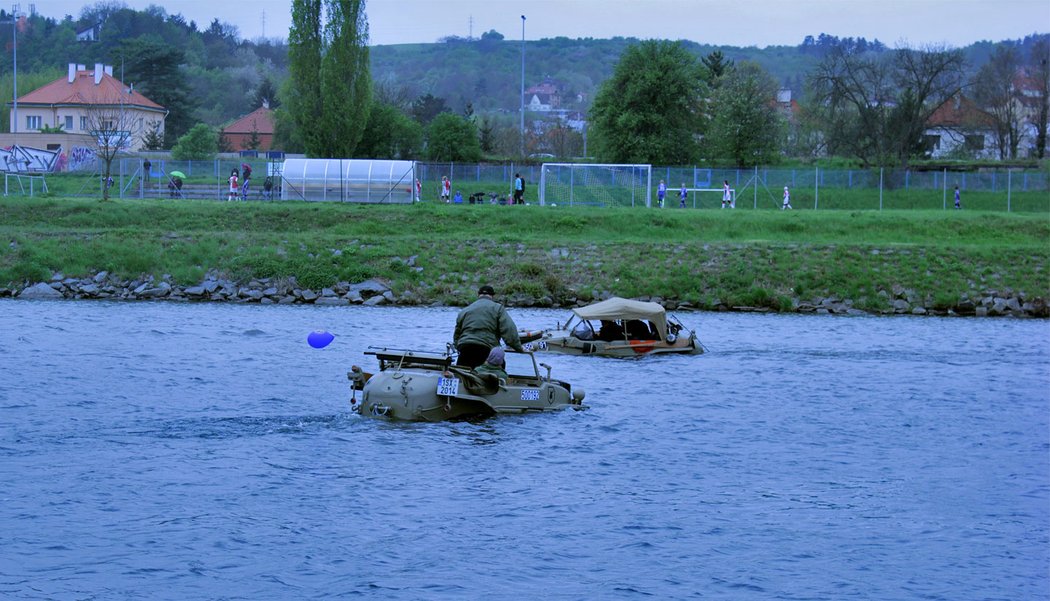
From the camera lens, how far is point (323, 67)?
3071 inches

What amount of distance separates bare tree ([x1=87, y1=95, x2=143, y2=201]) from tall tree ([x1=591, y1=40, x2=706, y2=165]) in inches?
1185

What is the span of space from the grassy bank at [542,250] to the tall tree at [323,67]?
2036 cm

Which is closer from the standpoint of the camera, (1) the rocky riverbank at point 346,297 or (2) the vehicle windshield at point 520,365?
(2) the vehicle windshield at point 520,365

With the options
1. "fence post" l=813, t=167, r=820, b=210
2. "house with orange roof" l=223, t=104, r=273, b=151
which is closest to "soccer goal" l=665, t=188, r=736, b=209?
"fence post" l=813, t=167, r=820, b=210

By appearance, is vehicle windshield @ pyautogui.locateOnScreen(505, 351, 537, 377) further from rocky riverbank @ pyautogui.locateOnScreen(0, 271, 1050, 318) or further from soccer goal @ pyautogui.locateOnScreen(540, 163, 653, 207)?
soccer goal @ pyautogui.locateOnScreen(540, 163, 653, 207)

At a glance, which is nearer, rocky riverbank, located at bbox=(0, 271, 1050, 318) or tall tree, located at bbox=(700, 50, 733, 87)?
rocky riverbank, located at bbox=(0, 271, 1050, 318)

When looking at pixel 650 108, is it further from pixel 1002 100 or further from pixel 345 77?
pixel 1002 100

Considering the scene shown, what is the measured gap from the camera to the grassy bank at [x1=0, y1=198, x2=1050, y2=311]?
47062 millimetres

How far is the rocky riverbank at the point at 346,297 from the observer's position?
149ft

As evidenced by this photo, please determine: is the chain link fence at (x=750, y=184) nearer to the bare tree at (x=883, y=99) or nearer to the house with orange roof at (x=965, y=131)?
the bare tree at (x=883, y=99)

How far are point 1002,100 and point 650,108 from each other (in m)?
42.8

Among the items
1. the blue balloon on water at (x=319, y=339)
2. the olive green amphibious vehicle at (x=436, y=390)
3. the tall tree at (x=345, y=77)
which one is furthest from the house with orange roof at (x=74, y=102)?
the olive green amphibious vehicle at (x=436, y=390)

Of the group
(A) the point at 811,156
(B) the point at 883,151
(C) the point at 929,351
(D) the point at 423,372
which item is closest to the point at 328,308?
(C) the point at 929,351

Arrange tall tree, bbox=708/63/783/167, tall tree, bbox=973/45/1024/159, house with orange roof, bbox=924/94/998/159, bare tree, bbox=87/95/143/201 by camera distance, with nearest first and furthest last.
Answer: bare tree, bbox=87/95/143/201, tall tree, bbox=708/63/783/167, house with orange roof, bbox=924/94/998/159, tall tree, bbox=973/45/1024/159
